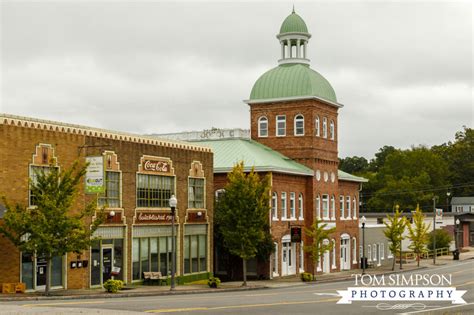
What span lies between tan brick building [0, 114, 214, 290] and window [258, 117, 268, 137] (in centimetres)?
1099

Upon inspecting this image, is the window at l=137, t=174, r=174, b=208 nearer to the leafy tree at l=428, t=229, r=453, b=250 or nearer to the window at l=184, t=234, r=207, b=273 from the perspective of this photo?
the window at l=184, t=234, r=207, b=273

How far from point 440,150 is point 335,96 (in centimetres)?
8628

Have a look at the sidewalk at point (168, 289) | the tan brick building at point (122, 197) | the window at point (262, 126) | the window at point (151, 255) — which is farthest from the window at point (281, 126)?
the window at point (151, 255)

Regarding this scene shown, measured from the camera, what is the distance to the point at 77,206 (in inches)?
1473

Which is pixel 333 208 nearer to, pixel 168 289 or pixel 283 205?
pixel 283 205

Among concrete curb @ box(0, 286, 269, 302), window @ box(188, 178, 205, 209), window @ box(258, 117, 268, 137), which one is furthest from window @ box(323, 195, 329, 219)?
concrete curb @ box(0, 286, 269, 302)

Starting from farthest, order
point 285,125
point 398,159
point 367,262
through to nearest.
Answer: point 398,159, point 367,262, point 285,125

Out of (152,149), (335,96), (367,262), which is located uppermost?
(335,96)

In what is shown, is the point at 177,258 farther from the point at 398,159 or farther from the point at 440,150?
the point at 440,150

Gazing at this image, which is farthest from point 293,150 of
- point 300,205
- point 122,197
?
point 122,197

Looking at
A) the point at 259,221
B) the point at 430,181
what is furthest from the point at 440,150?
the point at 259,221

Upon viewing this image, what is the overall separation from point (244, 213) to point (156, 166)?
247 inches

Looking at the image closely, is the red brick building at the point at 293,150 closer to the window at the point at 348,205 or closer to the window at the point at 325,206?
the window at the point at 325,206

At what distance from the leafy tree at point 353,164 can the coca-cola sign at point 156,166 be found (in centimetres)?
11372
